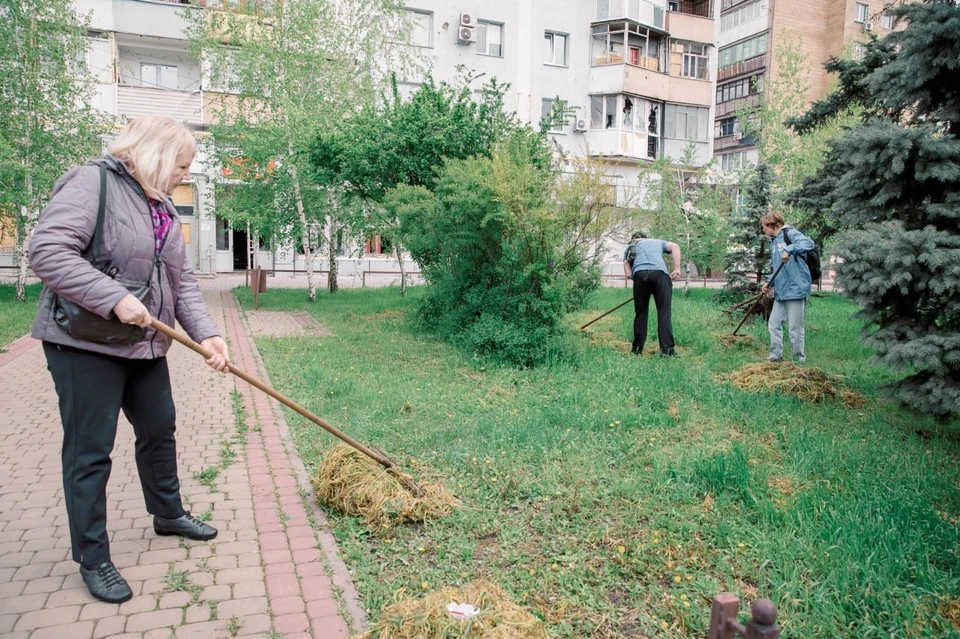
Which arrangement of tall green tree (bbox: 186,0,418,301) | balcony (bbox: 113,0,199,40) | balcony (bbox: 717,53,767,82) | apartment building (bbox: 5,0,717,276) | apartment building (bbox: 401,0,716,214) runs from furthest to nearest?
balcony (bbox: 717,53,767,82), apartment building (bbox: 401,0,716,214), apartment building (bbox: 5,0,717,276), balcony (bbox: 113,0,199,40), tall green tree (bbox: 186,0,418,301)

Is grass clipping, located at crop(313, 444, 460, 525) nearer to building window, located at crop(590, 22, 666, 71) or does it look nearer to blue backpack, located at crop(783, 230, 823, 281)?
blue backpack, located at crop(783, 230, 823, 281)

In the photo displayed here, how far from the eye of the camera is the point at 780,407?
20.4 feet

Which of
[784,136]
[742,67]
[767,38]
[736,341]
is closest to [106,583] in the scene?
[736,341]

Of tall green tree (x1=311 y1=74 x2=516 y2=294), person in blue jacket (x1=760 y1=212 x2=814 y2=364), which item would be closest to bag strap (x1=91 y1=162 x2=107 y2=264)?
person in blue jacket (x1=760 y1=212 x2=814 y2=364)

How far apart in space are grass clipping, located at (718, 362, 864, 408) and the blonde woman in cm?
529

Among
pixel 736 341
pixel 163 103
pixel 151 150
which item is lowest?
pixel 736 341

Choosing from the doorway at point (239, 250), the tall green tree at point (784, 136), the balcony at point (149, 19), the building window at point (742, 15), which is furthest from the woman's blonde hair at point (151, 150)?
the building window at point (742, 15)

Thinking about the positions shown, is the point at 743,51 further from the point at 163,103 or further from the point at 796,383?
the point at 796,383

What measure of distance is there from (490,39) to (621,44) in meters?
5.65

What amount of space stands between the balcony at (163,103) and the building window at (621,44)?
15978 millimetres

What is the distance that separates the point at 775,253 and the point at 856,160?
Answer: 3.02m

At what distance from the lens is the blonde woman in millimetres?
2881

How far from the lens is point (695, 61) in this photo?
1273 inches

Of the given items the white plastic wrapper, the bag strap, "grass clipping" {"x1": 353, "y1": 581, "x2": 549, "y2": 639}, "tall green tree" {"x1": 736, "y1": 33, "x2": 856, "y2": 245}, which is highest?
"tall green tree" {"x1": 736, "y1": 33, "x2": 856, "y2": 245}
